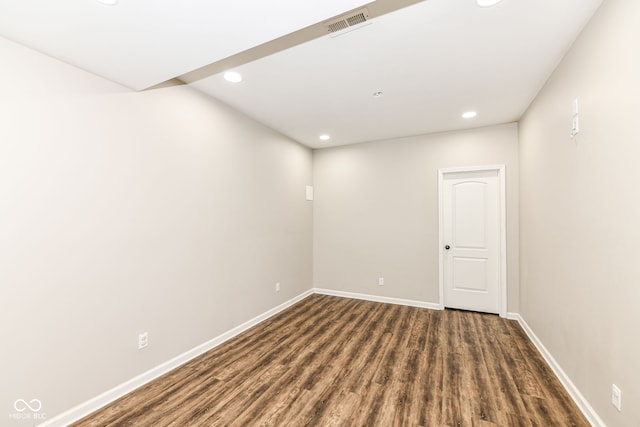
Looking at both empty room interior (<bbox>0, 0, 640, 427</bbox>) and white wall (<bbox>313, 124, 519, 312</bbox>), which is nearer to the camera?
empty room interior (<bbox>0, 0, 640, 427</bbox>)

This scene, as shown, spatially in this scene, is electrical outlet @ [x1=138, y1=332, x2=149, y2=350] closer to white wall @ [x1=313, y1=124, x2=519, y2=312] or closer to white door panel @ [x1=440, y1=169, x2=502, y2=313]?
white wall @ [x1=313, y1=124, x2=519, y2=312]

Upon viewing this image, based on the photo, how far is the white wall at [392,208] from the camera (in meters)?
3.93

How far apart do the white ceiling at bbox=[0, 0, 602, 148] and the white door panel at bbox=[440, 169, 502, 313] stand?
113 cm

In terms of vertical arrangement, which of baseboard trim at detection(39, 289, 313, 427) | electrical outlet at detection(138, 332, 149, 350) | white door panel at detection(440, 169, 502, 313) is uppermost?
white door panel at detection(440, 169, 502, 313)

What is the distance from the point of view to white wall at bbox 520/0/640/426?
146 centimetres

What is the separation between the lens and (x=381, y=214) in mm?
4598

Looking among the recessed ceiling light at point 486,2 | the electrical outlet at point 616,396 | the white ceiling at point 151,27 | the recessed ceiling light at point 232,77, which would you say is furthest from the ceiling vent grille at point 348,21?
the electrical outlet at point 616,396

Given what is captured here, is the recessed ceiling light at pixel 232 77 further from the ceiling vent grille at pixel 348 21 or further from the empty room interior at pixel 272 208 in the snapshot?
the ceiling vent grille at pixel 348 21

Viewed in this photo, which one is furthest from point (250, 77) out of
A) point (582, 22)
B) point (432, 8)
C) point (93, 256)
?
point (582, 22)

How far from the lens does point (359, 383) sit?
7.57ft

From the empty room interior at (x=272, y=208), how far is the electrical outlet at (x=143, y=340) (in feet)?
0.05

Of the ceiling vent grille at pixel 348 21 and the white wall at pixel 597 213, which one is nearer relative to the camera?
the white wall at pixel 597 213

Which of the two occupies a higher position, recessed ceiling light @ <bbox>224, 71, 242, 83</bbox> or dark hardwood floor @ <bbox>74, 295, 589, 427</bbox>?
recessed ceiling light @ <bbox>224, 71, 242, 83</bbox>

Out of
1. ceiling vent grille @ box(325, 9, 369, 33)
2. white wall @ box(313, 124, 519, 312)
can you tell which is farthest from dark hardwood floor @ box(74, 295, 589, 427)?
ceiling vent grille @ box(325, 9, 369, 33)
